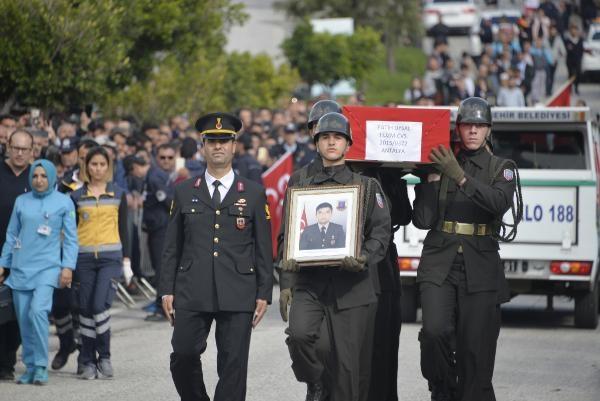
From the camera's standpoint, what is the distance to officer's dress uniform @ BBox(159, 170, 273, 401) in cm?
877

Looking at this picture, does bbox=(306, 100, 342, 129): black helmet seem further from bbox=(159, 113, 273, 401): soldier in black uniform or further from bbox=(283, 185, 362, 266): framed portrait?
bbox=(283, 185, 362, 266): framed portrait

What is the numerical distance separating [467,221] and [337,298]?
1.29 meters

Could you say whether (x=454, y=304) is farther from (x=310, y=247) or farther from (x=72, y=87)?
(x=72, y=87)

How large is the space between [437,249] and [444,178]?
459mm

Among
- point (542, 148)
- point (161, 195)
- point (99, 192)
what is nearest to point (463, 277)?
point (99, 192)

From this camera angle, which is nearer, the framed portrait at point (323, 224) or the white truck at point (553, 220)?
the framed portrait at point (323, 224)

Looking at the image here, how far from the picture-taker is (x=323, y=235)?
27.8 feet

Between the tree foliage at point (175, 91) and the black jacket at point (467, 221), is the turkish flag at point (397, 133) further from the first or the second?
the tree foliage at point (175, 91)

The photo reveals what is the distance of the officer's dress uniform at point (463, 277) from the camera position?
9164mm

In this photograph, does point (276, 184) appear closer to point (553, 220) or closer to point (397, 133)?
point (553, 220)

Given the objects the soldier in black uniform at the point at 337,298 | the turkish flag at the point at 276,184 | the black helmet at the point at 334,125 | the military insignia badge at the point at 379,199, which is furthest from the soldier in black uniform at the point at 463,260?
the turkish flag at the point at 276,184

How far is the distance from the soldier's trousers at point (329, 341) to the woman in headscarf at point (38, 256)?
11.7 ft

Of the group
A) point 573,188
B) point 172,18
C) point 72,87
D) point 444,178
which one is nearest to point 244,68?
point 172,18

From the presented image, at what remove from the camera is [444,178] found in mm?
9367
